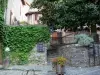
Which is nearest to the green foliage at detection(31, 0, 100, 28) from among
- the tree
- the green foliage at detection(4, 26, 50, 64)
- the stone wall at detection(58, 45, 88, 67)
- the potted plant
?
the tree

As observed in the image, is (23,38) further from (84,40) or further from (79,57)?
(84,40)

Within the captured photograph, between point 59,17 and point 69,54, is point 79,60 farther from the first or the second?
point 59,17

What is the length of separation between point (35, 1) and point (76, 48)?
7.88m

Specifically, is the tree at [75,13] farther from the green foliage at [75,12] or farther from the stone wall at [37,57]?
the stone wall at [37,57]

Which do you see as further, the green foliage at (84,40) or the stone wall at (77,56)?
the green foliage at (84,40)

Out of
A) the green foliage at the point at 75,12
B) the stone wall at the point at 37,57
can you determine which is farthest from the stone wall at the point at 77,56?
the green foliage at the point at 75,12

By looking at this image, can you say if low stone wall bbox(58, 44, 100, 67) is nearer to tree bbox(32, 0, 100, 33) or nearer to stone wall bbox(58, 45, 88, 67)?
stone wall bbox(58, 45, 88, 67)

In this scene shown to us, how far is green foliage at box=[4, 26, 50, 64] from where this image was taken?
20531mm

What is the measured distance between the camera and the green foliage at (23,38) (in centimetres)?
2053

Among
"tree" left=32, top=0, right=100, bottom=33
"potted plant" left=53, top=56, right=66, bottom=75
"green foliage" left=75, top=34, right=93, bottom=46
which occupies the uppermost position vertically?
"tree" left=32, top=0, right=100, bottom=33

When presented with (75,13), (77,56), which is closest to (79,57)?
(77,56)

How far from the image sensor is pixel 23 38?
20.6m

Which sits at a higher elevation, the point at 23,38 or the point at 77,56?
the point at 23,38

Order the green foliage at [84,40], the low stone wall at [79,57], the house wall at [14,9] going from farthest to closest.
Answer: the house wall at [14,9] → the green foliage at [84,40] → the low stone wall at [79,57]
